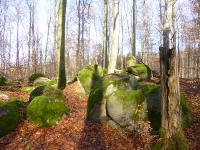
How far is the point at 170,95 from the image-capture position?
14.4ft

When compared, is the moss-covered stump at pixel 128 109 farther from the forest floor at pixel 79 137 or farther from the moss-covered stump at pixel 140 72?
the moss-covered stump at pixel 140 72

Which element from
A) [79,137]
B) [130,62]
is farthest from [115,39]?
[79,137]

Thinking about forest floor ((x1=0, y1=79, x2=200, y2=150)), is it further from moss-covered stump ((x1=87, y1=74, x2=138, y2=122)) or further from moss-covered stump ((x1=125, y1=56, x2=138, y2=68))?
moss-covered stump ((x1=125, y1=56, x2=138, y2=68))

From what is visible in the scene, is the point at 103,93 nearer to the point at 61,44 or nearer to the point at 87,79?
the point at 87,79

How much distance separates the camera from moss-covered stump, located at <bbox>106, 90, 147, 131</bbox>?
554cm

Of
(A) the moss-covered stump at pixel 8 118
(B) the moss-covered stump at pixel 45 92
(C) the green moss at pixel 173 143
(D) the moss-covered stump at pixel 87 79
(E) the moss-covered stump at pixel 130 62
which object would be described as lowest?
(C) the green moss at pixel 173 143


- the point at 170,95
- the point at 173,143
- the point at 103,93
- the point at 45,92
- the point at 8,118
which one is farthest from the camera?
the point at 45,92

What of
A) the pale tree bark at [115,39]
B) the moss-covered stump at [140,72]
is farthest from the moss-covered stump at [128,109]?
the moss-covered stump at [140,72]

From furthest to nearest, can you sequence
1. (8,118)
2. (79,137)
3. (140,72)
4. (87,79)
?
(140,72) < (87,79) < (8,118) < (79,137)

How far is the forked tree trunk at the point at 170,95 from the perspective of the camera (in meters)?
4.34

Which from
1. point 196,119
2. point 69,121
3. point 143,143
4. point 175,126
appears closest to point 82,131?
point 69,121

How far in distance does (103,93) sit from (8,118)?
3.57 m

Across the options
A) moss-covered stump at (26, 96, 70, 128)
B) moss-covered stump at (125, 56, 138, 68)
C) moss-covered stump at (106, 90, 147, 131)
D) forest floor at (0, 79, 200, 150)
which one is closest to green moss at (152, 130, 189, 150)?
forest floor at (0, 79, 200, 150)

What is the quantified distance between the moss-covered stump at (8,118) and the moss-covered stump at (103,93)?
8.87ft
